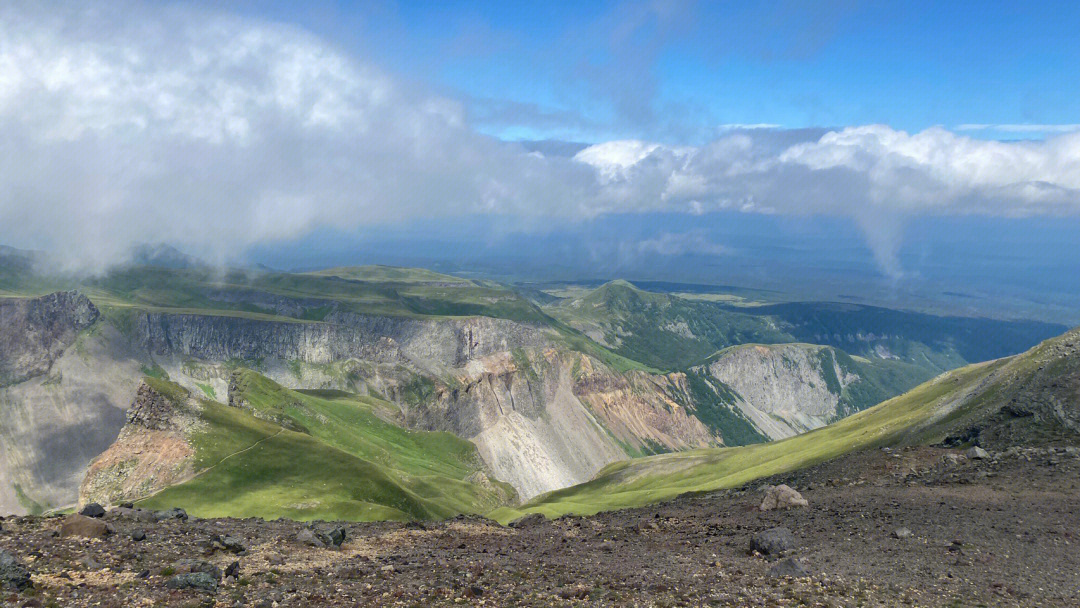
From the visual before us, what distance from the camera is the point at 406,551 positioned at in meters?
39.1

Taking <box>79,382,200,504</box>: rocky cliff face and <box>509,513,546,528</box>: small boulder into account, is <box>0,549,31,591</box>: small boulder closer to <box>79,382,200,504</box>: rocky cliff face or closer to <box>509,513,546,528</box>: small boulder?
<box>509,513,546,528</box>: small boulder

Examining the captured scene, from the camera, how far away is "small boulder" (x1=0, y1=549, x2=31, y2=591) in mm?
25031

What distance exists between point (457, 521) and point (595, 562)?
20.7 meters

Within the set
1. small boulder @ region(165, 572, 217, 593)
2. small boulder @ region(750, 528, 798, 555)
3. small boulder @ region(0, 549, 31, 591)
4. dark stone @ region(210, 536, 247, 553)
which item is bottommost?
small boulder @ region(750, 528, 798, 555)

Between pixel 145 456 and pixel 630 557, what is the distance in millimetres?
84376

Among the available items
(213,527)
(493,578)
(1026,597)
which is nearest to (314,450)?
(213,527)

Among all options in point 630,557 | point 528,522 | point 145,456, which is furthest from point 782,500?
point 145,456

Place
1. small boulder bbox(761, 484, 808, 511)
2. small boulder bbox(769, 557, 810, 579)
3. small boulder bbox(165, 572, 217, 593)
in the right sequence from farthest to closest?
small boulder bbox(761, 484, 808, 511) → small boulder bbox(769, 557, 810, 579) → small boulder bbox(165, 572, 217, 593)

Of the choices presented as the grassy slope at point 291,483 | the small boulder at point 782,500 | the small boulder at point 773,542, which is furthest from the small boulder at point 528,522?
the grassy slope at point 291,483

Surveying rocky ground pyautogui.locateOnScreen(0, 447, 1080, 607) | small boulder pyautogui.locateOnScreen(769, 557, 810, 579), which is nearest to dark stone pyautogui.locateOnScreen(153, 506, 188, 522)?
rocky ground pyautogui.locateOnScreen(0, 447, 1080, 607)

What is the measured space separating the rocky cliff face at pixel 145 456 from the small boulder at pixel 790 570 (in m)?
85.1

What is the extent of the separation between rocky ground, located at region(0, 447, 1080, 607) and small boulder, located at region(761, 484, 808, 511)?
1070 millimetres

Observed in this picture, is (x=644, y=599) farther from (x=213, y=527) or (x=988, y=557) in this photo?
(x=213, y=527)

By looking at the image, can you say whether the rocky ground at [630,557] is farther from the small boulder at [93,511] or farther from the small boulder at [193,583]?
the small boulder at [93,511]
